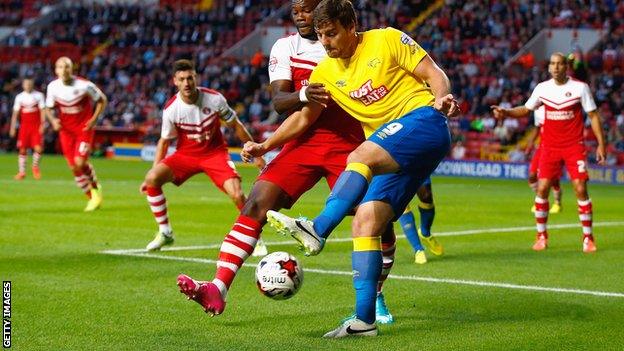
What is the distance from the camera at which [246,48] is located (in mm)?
46031

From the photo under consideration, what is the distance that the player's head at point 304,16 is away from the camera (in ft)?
29.3

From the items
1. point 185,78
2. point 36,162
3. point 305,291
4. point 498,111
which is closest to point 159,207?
point 185,78

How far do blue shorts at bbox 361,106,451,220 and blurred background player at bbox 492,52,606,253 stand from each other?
657 cm

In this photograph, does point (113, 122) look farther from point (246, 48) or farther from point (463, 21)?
point (463, 21)

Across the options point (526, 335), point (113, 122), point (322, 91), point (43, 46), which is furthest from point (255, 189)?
point (43, 46)

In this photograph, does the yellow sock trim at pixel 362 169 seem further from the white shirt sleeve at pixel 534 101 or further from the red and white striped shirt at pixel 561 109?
the red and white striped shirt at pixel 561 109

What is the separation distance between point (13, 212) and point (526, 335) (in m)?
12.4

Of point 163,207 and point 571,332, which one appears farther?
point 163,207

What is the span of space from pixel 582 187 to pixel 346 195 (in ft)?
25.5

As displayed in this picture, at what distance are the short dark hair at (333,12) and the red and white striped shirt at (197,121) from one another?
19.4 ft

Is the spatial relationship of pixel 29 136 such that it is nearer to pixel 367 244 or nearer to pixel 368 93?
pixel 368 93

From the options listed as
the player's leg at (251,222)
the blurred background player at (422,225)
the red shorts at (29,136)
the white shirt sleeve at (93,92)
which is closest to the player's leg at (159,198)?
the blurred background player at (422,225)

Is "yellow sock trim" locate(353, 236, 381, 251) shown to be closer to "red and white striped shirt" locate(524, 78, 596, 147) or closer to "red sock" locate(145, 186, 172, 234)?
"red sock" locate(145, 186, 172, 234)

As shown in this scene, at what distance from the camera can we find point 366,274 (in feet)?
25.5
